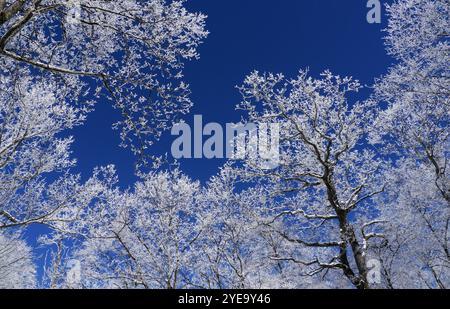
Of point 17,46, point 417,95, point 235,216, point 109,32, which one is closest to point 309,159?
point 417,95

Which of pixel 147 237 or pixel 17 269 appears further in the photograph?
pixel 17 269

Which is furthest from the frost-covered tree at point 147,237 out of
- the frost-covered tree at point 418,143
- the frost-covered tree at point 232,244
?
the frost-covered tree at point 418,143

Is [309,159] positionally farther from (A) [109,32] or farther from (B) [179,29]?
(A) [109,32]

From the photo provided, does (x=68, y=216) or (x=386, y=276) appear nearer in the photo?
(x=68, y=216)

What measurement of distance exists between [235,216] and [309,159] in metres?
5.05

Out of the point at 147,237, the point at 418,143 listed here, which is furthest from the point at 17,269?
the point at 418,143

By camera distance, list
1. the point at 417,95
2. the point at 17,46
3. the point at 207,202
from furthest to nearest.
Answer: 1. the point at 207,202
2. the point at 417,95
3. the point at 17,46

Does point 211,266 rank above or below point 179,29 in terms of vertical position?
below

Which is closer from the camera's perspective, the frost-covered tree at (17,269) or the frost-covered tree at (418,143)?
the frost-covered tree at (418,143)

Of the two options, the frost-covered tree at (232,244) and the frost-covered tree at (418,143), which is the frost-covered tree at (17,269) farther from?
the frost-covered tree at (418,143)

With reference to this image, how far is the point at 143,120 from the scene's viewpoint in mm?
6535

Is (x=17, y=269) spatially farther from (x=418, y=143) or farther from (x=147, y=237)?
(x=418, y=143)

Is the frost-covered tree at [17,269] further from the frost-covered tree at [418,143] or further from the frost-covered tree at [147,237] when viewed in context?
the frost-covered tree at [418,143]

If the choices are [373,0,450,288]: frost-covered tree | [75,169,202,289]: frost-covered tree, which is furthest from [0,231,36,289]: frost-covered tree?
[373,0,450,288]: frost-covered tree
